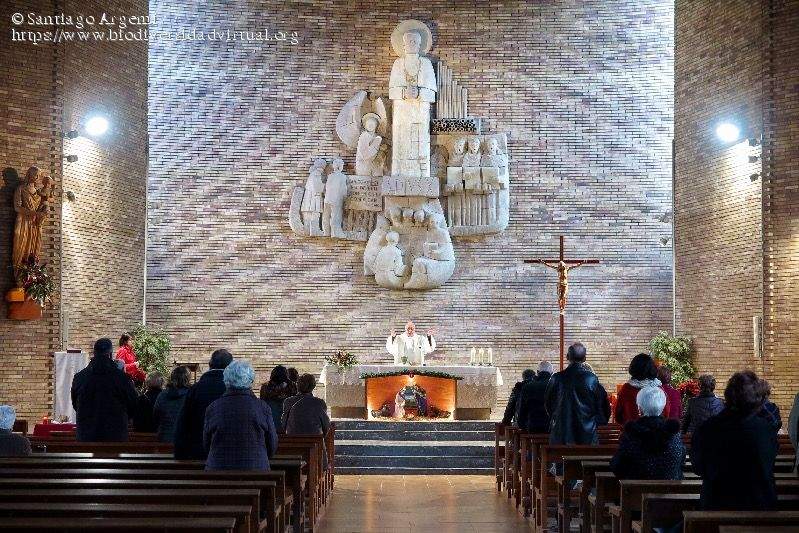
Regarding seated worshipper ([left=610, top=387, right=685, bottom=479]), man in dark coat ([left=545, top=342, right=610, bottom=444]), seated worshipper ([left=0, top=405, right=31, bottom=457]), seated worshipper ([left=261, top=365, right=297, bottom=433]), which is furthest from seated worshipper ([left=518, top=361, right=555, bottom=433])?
seated worshipper ([left=0, top=405, right=31, bottom=457])

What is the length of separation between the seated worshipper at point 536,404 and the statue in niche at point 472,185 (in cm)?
770

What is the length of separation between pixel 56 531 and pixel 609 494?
12.9 feet

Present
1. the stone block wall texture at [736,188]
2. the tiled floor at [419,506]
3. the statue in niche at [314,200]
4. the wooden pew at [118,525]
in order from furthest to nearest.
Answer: the statue in niche at [314,200], the stone block wall texture at [736,188], the tiled floor at [419,506], the wooden pew at [118,525]

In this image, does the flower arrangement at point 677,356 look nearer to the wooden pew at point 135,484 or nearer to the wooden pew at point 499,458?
the wooden pew at point 499,458

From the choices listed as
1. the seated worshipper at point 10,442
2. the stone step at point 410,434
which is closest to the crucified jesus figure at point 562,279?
the stone step at point 410,434

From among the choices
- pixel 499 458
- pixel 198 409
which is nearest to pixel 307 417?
pixel 198 409

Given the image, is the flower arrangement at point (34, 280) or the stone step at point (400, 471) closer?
the stone step at point (400, 471)

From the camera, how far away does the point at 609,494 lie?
287 inches

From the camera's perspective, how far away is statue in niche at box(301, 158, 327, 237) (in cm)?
1844

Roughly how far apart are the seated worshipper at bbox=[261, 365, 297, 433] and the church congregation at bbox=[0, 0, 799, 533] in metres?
2.74

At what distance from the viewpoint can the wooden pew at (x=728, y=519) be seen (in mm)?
4895

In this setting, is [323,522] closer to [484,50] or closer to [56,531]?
[56,531]

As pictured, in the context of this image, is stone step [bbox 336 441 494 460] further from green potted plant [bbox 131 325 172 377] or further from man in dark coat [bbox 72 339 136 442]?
man in dark coat [bbox 72 339 136 442]

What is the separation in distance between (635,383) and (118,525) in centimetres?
523
